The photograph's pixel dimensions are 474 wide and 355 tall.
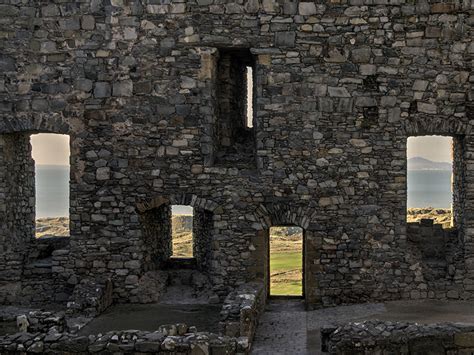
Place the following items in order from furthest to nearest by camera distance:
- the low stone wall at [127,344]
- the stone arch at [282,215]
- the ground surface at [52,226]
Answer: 1. the ground surface at [52,226]
2. the stone arch at [282,215]
3. the low stone wall at [127,344]

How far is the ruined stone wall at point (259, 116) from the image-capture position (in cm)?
1088

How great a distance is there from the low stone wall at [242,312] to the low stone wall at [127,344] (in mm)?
1009

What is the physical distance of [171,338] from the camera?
7.73 m

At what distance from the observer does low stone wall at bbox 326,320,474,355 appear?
25.3ft

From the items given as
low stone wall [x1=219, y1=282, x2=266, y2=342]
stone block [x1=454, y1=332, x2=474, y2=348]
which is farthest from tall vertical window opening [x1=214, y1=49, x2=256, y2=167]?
stone block [x1=454, y1=332, x2=474, y2=348]

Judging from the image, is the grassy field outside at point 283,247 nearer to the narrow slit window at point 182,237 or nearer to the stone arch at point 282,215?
the narrow slit window at point 182,237

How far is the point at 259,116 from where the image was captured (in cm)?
1104

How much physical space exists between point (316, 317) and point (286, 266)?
8.68 m

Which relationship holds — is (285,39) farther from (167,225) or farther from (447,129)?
(167,225)

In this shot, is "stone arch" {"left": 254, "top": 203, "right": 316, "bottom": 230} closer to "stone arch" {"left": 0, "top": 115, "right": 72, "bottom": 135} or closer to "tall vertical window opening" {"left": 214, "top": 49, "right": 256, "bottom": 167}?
"tall vertical window opening" {"left": 214, "top": 49, "right": 256, "bottom": 167}

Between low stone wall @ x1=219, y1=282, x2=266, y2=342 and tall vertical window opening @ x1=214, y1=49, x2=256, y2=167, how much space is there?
2.71 m

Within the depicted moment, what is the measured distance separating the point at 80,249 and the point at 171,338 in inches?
172

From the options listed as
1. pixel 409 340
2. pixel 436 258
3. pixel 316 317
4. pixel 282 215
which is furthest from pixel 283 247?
pixel 409 340

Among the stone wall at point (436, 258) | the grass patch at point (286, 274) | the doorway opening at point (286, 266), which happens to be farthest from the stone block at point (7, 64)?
the stone wall at point (436, 258)
